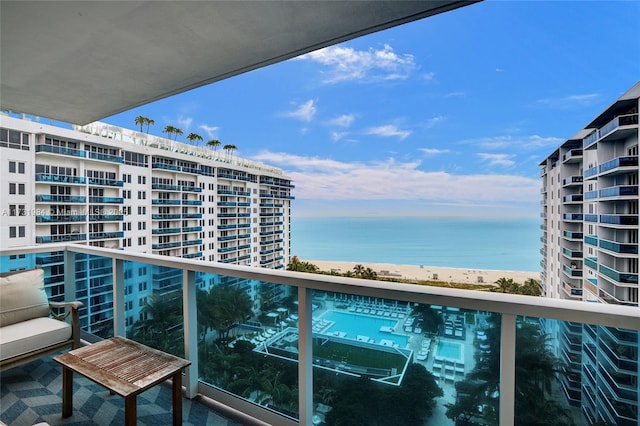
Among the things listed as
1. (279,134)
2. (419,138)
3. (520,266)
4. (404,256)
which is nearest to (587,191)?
(520,266)

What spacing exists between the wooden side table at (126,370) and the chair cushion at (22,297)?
795mm

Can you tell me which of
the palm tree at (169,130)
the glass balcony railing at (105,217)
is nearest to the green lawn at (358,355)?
the glass balcony railing at (105,217)

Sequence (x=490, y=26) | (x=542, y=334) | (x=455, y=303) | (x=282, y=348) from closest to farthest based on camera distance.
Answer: (x=542, y=334) → (x=455, y=303) → (x=282, y=348) → (x=490, y=26)

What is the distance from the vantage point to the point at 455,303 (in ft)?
3.94

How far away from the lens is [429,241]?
977 inches

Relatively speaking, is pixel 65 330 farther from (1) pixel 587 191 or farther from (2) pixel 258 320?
(1) pixel 587 191

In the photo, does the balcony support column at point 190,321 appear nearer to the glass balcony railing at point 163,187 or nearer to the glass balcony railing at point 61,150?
the glass balcony railing at point 61,150

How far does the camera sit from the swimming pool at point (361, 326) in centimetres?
134

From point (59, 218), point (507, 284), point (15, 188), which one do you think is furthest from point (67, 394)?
point (507, 284)

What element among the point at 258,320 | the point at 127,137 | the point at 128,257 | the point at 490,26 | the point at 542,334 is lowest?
the point at 258,320

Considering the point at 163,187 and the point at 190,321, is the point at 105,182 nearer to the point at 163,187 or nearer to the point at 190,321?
the point at 163,187

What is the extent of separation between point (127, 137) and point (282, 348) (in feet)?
83.2

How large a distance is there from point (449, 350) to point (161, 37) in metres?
2.15

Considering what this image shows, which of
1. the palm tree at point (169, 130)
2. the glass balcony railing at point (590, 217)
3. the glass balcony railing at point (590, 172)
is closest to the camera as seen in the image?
the glass balcony railing at point (590, 172)
